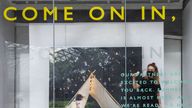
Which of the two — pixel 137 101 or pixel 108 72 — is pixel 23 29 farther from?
pixel 137 101

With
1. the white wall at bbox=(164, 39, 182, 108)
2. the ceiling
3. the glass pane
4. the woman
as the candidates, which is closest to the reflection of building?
the glass pane

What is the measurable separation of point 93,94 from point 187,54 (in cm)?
205

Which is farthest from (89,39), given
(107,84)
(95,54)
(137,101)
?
(137,101)

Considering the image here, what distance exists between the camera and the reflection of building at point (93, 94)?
882 cm

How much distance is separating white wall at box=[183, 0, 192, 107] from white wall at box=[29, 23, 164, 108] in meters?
0.51

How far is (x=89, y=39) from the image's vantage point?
8.90 metres

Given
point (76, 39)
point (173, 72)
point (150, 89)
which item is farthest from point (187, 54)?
point (76, 39)

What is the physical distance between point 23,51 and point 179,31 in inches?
Answer: 124

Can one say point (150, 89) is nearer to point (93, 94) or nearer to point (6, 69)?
point (93, 94)

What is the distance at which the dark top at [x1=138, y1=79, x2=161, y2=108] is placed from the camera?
871 cm

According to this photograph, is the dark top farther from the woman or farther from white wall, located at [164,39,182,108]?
white wall, located at [164,39,182,108]

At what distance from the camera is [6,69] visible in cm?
886

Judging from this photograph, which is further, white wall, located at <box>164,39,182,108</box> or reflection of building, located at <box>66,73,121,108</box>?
reflection of building, located at <box>66,73,121,108</box>

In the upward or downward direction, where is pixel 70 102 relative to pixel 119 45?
downward
